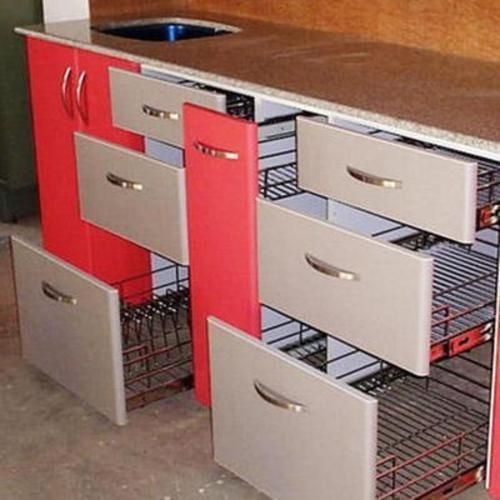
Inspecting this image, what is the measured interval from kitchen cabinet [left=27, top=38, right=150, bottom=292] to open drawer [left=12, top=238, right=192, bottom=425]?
91 mm

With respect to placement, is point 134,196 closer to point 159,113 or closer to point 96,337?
point 159,113

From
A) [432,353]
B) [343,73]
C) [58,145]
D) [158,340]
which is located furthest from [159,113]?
[432,353]

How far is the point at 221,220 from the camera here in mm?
2461

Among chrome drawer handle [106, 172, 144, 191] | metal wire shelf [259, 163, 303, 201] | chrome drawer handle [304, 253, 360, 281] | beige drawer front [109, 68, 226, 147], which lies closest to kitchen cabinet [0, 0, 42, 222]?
beige drawer front [109, 68, 226, 147]

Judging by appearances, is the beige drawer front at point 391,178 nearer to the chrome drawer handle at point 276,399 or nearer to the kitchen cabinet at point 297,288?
the kitchen cabinet at point 297,288

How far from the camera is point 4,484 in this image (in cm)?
241

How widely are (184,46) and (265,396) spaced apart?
1.07 meters

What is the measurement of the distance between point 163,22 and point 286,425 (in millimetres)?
1569

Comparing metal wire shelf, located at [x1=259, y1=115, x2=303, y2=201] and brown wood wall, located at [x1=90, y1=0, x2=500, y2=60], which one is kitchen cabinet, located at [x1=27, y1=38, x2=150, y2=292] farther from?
metal wire shelf, located at [x1=259, y1=115, x2=303, y2=201]

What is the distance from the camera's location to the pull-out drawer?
2045 millimetres

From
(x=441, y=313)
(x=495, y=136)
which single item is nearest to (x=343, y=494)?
(x=441, y=313)

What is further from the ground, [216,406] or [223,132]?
[223,132]

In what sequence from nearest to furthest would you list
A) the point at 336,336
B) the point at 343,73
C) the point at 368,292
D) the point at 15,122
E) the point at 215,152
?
the point at 368,292 → the point at 336,336 → the point at 215,152 → the point at 343,73 → the point at 15,122

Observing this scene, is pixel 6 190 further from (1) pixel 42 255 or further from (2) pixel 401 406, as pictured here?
(2) pixel 401 406
